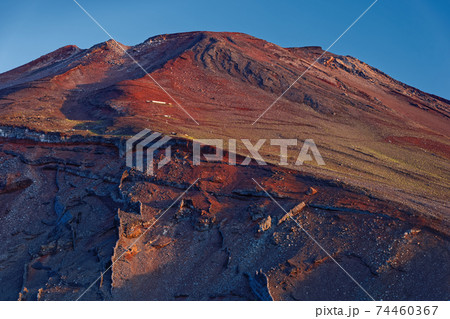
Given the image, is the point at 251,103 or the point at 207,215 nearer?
the point at 207,215

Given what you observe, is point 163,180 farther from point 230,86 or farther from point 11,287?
point 230,86

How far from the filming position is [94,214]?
15586mm

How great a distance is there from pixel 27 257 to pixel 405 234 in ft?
45.4

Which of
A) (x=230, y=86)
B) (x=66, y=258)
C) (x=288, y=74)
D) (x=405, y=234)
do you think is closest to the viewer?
(x=405, y=234)

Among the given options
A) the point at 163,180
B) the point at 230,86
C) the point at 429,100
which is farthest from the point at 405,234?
the point at 429,100

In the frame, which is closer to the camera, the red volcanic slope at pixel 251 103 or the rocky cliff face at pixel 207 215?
the rocky cliff face at pixel 207 215

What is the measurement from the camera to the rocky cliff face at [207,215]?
1162 centimetres

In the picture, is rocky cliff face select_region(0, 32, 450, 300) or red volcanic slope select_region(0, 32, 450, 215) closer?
rocky cliff face select_region(0, 32, 450, 300)

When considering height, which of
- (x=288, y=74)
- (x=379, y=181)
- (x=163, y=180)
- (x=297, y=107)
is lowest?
(x=163, y=180)

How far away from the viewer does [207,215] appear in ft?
46.5

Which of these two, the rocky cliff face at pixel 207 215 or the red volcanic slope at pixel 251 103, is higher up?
the red volcanic slope at pixel 251 103

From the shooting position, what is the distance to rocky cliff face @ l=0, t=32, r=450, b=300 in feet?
38.1

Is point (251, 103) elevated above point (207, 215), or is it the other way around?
point (251, 103)

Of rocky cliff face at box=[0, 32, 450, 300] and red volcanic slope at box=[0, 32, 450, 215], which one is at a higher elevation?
red volcanic slope at box=[0, 32, 450, 215]
